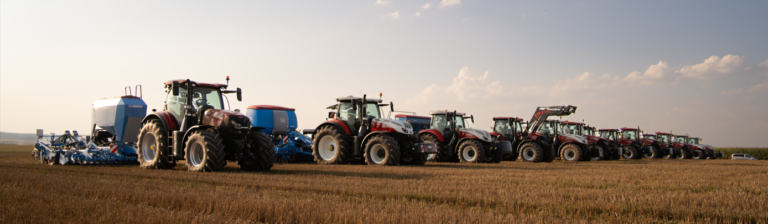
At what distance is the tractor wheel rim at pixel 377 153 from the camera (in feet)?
41.1

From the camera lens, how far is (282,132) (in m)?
15.8

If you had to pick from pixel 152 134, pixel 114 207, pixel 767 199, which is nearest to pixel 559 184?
pixel 767 199

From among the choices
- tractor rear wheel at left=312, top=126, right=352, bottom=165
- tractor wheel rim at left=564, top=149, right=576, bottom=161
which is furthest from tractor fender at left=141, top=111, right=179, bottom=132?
tractor wheel rim at left=564, top=149, right=576, bottom=161

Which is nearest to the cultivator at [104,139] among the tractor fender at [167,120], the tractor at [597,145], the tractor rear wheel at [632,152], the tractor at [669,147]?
the tractor fender at [167,120]

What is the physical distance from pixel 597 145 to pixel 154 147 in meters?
19.2

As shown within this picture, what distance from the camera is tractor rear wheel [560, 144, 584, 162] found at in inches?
756

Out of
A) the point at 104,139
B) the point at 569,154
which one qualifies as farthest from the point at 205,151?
the point at 569,154

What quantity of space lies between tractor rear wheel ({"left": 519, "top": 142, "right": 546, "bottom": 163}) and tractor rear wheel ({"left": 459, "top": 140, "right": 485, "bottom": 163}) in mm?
3252

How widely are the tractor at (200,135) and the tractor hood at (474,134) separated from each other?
8.18 metres

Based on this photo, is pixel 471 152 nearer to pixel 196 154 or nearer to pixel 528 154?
pixel 528 154

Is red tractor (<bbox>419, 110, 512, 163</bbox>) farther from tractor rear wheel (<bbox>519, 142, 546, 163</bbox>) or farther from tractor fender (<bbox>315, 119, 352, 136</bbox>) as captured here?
tractor fender (<bbox>315, 119, 352, 136</bbox>)

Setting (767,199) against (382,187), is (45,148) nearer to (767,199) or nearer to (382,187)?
(382,187)

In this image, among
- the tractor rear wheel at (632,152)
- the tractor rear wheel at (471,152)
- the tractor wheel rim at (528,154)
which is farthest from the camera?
the tractor rear wheel at (632,152)

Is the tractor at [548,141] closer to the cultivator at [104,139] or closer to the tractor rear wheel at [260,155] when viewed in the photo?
the tractor rear wheel at [260,155]
